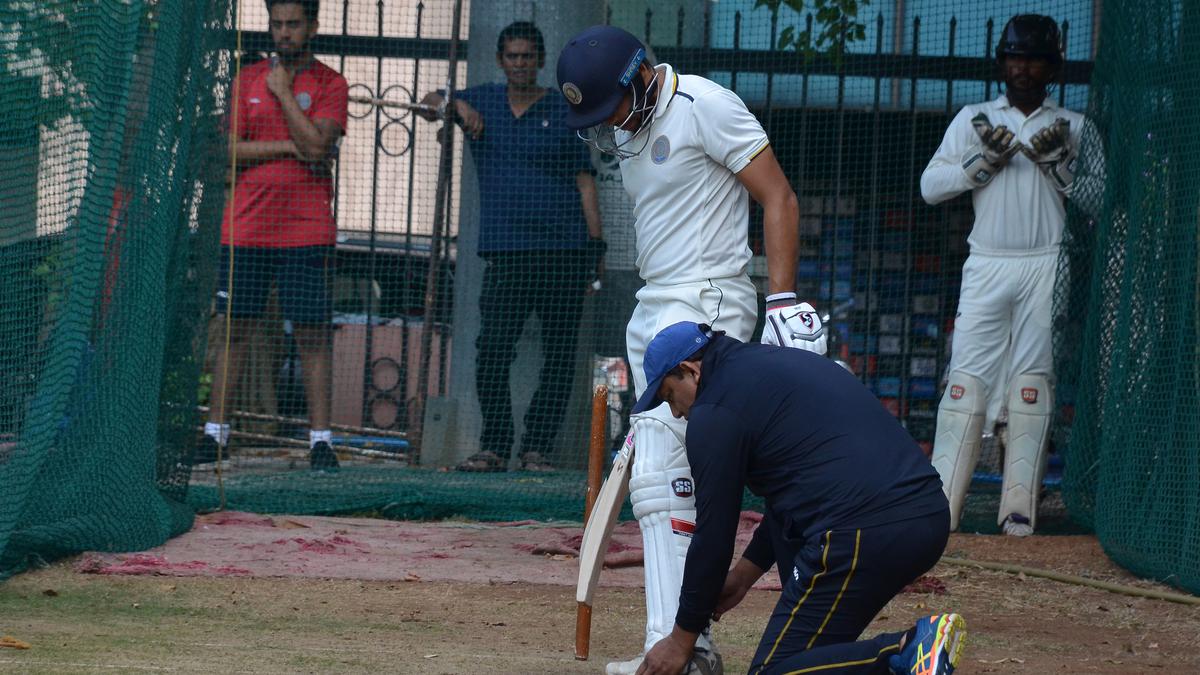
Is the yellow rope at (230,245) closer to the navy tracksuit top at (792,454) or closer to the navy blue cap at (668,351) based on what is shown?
the navy blue cap at (668,351)

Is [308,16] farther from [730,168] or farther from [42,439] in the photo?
[730,168]

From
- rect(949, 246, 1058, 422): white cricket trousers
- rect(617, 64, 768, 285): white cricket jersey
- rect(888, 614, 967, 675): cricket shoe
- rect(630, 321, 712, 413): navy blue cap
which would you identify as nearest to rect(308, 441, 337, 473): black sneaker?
rect(949, 246, 1058, 422): white cricket trousers

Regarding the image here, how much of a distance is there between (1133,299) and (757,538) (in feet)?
10.4

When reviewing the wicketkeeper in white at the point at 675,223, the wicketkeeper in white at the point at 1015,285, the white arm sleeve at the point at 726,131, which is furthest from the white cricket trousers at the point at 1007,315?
the white arm sleeve at the point at 726,131

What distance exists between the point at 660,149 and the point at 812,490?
1.31 m

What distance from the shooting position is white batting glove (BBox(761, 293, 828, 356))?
13.3 feet

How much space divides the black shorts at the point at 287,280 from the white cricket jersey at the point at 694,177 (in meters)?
4.21

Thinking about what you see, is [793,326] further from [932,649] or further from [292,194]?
[292,194]

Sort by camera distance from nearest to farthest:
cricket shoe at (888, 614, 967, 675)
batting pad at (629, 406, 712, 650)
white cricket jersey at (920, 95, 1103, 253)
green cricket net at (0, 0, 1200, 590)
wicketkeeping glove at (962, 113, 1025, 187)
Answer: cricket shoe at (888, 614, 967, 675)
batting pad at (629, 406, 712, 650)
green cricket net at (0, 0, 1200, 590)
wicketkeeping glove at (962, 113, 1025, 187)
white cricket jersey at (920, 95, 1103, 253)

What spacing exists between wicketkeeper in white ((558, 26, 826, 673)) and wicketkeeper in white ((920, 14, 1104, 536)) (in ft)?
9.84

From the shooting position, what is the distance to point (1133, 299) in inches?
253

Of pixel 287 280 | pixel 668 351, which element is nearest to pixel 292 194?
pixel 287 280

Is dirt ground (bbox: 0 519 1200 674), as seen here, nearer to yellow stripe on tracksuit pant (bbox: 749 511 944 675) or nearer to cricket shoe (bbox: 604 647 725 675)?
cricket shoe (bbox: 604 647 725 675)

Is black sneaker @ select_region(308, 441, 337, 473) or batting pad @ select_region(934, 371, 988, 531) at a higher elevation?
batting pad @ select_region(934, 371, 988, 531)
